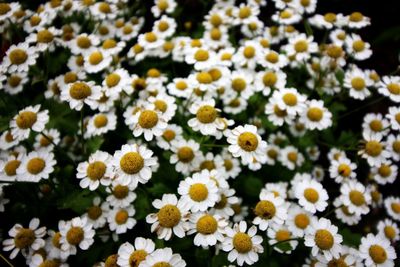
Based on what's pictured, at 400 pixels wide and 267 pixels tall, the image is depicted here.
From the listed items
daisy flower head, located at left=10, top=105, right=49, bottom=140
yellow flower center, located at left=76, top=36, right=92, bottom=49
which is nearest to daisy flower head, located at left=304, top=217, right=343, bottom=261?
daisy flower head, located at left=10, top=105, right=49, bottom=140

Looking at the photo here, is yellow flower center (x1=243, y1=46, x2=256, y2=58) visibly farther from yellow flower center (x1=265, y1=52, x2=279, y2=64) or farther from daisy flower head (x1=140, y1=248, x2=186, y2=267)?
daisy flower head (x1=140, y1=248, x2=186, y2=267)

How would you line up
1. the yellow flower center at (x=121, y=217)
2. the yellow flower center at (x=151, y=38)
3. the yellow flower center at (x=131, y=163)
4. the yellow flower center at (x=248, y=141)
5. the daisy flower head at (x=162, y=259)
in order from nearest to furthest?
the daisy flower head at (x=162, y=259), the yellow flower center at (x=131, y=163), the yellow flower center at (x=248, y=141), the yellow flower center at (x=121, y=217), the yellow flower center at (x=151, y=38)

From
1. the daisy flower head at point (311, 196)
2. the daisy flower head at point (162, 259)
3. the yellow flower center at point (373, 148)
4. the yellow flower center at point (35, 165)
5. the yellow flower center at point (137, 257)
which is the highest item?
the yellow flower center at point (35, 165)

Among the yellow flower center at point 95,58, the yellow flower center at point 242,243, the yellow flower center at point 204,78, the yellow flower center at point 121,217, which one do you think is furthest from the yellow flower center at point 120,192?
the yellow flower center at point 95,58

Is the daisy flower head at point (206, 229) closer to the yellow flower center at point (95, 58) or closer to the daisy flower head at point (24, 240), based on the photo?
the daisy flower head at point (24, 240)

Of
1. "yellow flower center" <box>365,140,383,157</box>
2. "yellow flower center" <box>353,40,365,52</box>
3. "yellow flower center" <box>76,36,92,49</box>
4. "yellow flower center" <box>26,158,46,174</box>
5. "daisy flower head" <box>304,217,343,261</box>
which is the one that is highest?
"yellow flower center" <box>76,36,92,49</box>

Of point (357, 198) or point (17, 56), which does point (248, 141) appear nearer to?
point (357, 198)
